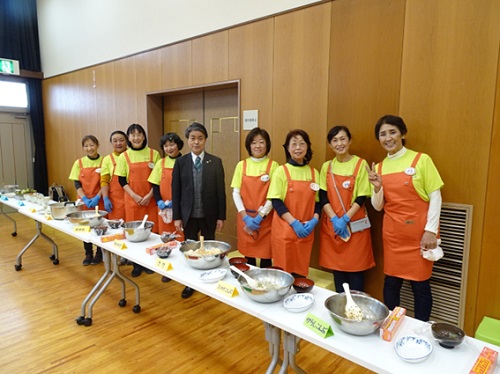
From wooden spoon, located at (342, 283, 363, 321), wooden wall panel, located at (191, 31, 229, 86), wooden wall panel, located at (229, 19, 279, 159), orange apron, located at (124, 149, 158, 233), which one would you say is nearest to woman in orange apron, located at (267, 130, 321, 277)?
wooden wall panel, located at (229, 19, 279, 159)

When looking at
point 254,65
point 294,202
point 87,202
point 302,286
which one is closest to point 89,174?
point 87,202

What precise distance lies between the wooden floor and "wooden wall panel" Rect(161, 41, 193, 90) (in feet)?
7.98

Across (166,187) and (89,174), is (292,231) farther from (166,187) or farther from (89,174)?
(89,174)

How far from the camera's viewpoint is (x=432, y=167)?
2104mm

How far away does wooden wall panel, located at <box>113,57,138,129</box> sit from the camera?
4867 millimetres

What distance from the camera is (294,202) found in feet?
8.04

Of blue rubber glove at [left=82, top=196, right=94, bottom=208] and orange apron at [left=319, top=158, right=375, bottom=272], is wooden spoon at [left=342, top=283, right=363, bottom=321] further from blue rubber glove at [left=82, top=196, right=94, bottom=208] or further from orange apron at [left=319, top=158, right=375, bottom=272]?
blue rubber glove at [left=82, top=196, right=94, bottom=208]

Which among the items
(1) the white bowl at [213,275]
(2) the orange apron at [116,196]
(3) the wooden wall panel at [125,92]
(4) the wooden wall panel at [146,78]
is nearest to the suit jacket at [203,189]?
(2) the orange apron at [116,196]

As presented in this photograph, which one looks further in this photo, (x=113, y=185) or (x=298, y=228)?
(x=113, y=185)

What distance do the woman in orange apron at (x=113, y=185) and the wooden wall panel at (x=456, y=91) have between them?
2.75 metres

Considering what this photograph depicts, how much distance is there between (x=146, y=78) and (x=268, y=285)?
3990 millimetres

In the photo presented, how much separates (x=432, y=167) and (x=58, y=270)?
12.3 feet

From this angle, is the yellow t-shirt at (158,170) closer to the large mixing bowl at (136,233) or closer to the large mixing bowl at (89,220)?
the large mixing bowl at (89,220)

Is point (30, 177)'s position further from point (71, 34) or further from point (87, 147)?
point (87, 147)
